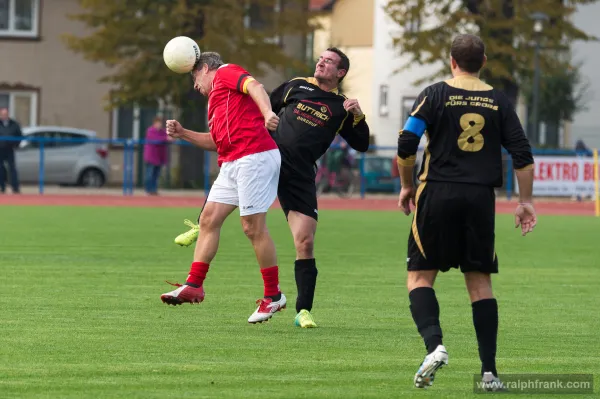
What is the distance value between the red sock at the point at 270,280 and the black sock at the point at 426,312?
282 cm

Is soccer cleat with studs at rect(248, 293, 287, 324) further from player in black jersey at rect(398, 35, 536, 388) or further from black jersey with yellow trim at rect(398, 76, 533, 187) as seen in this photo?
black jersey with yellow trim at rect(398, 76, 533, 187)

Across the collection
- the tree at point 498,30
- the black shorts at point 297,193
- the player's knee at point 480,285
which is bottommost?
the player's knee at point 480,285

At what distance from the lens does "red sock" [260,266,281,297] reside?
33.1ft

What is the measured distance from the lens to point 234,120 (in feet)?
32.6

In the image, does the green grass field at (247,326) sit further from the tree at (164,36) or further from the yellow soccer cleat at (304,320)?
the tree at (164,36)

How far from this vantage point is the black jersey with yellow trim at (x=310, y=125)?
397 inches

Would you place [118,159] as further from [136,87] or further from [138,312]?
[138,312]

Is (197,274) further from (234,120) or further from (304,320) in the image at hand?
(234,120)

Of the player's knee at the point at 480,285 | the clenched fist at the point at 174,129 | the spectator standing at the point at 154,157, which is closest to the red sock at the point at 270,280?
the clenched fist at the point at 174,129

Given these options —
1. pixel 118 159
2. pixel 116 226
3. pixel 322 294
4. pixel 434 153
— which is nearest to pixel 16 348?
pixel 434 153

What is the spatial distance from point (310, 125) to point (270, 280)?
3.62 ft

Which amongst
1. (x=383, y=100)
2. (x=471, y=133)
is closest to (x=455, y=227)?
(x=471, y=133)

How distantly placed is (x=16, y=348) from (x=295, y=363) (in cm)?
162

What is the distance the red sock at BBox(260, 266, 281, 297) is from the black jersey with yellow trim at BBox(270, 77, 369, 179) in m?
0.70
